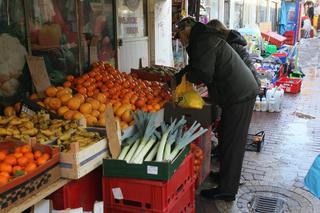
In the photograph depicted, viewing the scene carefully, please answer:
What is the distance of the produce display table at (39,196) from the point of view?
2.34 m

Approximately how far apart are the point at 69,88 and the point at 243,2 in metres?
12.4

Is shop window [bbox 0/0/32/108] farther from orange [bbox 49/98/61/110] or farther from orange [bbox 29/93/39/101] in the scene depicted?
orange [bbox 49/98/61/110]

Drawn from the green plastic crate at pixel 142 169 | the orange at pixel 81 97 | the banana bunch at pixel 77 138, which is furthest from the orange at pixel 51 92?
the green plastic crate at pixel 142 169

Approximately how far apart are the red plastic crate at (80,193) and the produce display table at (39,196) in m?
0.16

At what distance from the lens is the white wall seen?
271 inches

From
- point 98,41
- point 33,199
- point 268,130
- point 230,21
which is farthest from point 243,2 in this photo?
point 33,199

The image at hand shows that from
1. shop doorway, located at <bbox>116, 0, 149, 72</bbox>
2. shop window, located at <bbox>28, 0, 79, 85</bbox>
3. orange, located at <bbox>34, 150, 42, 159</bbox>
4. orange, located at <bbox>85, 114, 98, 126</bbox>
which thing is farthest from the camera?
shop doorway, located at <bbox>116, 0, 149, 72</bbox>

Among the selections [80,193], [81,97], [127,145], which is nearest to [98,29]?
[81,97]

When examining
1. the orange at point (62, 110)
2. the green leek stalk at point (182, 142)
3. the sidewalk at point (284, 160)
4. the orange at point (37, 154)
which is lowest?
the sidewalk at point (284, 160)

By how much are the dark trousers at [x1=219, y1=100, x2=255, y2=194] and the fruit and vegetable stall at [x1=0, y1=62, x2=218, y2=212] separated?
25cm

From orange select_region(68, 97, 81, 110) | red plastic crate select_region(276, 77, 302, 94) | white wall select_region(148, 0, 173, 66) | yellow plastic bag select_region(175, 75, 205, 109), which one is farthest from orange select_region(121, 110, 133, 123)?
red plastic crate select_region(276, 77, 302, 94)

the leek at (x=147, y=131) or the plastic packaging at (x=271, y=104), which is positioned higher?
the leek at (x=147, y=131)

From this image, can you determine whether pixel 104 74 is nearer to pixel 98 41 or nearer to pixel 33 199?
pixel 98 41

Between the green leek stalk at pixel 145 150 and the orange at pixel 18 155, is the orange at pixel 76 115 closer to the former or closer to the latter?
the green leek stalk at pixel 145 150
